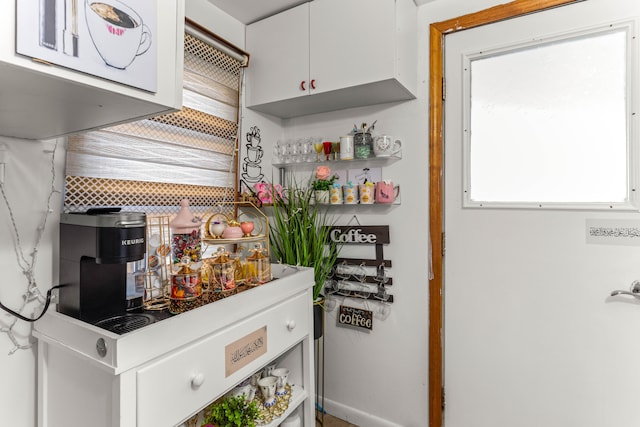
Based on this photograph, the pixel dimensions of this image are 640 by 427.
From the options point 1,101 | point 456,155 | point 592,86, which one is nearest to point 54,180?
point 1,101

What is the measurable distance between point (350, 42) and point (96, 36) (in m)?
1.24

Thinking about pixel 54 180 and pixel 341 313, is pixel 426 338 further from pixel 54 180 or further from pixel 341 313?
pixel 54 180

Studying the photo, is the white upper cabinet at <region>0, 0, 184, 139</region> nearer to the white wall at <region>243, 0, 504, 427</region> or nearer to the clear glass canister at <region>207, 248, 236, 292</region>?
the clear glass canister at <region>207, 248, 236, 292</region>

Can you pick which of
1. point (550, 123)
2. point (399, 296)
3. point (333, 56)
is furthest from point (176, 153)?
point (550, 123)

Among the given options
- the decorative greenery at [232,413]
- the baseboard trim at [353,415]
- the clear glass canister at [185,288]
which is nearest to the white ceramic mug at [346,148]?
the clear glass canister at [185,288]

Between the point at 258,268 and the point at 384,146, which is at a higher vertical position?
the point at 384,146

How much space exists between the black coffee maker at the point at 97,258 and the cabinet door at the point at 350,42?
3.71 feet

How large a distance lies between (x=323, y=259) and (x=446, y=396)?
96 centimetres

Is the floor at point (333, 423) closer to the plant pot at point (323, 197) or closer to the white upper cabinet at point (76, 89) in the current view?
the plant pot at point (323, 197)

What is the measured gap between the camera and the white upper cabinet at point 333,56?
1.60 metres

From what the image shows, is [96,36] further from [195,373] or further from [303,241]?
[303,241]

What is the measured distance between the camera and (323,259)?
6.73 feet

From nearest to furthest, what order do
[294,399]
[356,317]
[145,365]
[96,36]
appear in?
[96,36], [145,365], [294,399], [356,317]

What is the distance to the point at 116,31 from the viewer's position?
72 centimetres
